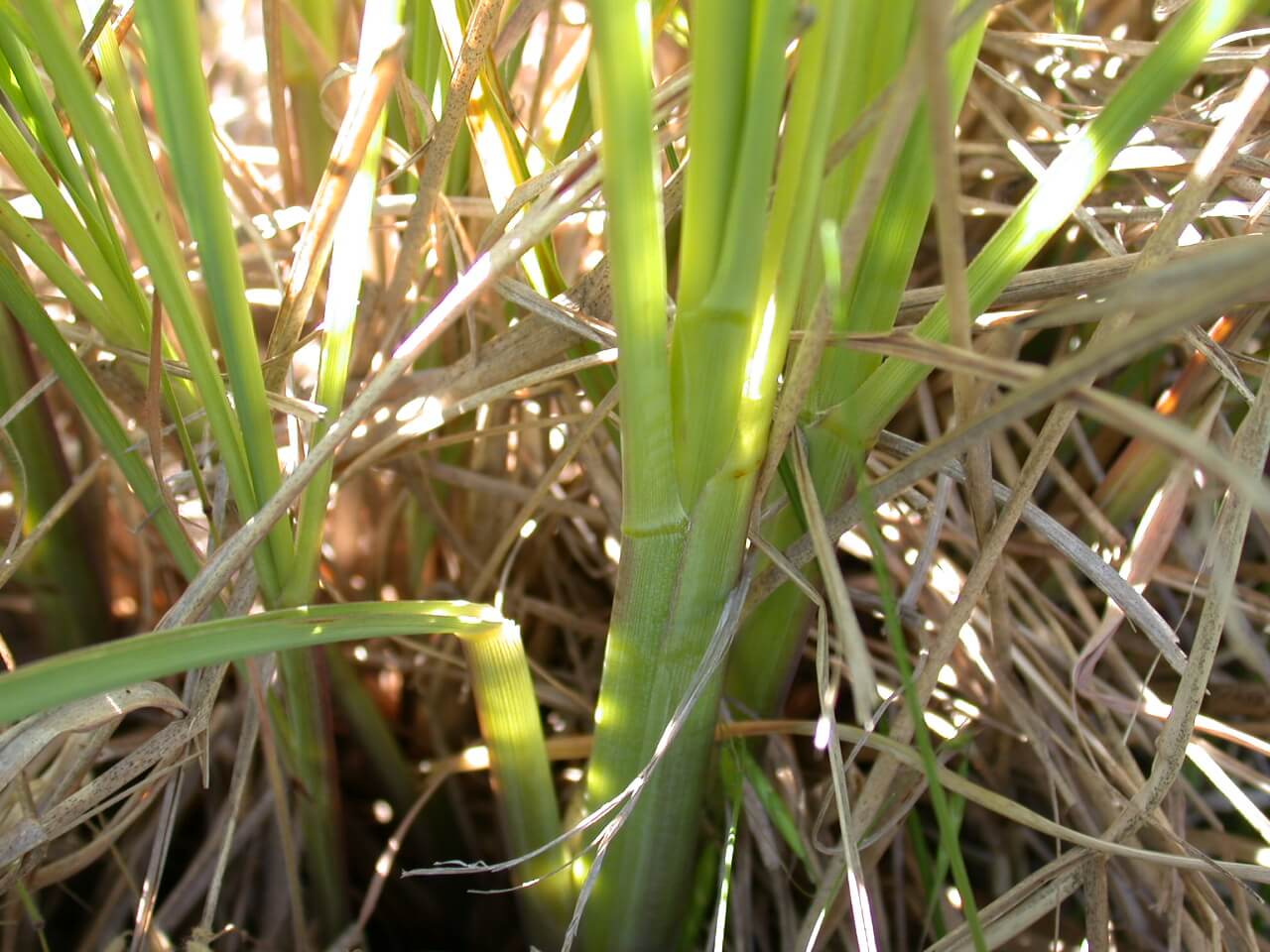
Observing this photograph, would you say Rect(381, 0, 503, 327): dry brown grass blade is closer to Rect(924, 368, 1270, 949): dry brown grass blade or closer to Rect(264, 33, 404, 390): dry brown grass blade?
Rect(264, 33, 404, 390): dry brown grass blade

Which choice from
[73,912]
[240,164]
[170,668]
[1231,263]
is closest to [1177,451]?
[1231,263]

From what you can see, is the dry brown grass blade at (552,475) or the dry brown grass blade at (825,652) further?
the dry brown grass blade at (552,475)

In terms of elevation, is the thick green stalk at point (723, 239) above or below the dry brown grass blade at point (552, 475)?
above

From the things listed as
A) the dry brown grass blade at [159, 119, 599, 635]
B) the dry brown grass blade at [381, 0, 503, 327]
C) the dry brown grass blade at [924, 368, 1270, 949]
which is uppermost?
the dry brown grass blade at [381, 0, 503, 327]

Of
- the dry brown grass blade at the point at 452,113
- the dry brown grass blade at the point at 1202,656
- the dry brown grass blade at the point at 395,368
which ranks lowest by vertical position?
the dry brown grass blade at the point at 1202,656

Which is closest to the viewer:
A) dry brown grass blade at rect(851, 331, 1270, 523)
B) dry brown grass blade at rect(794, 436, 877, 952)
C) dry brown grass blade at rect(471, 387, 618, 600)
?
dry brown grass blade at rect(851, 331, 1270, 523)

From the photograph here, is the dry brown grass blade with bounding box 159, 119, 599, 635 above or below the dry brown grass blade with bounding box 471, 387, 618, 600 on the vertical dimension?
above

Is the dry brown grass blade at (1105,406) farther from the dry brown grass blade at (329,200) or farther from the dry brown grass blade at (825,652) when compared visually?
the dry brown grass blade at (329,200)

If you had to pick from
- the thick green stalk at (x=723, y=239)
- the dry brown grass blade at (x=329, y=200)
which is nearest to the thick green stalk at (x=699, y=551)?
the thick green stalk at (x=723, y=239)

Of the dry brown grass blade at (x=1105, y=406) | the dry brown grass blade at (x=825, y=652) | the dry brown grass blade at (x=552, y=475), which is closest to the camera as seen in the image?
the dry brown grass blade at (x=1105, y=406)

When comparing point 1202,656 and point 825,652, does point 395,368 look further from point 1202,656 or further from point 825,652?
point 1202,656

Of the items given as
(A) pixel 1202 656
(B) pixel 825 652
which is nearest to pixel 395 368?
(B) pixel 825 652

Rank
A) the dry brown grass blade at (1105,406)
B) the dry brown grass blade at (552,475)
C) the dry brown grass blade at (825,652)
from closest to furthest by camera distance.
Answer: the dry brown grass blade at (1105,406)
the dry brown grass blade at (825,652)
the dry brown grass blade at (552,475)

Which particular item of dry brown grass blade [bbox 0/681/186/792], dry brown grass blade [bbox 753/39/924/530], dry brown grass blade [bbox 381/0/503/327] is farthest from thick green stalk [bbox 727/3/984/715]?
dry brown grass blade [bbox 0/681/186/792]
